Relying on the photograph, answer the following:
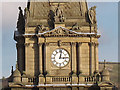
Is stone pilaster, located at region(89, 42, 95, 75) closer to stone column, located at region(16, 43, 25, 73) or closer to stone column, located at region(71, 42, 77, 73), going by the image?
stone column, located at region(71, 42, 77, 73)

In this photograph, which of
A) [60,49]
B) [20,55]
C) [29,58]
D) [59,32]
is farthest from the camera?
[20,55]

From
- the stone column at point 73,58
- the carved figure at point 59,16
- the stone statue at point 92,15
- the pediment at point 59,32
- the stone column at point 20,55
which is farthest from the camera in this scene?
the stone column at point 20,55

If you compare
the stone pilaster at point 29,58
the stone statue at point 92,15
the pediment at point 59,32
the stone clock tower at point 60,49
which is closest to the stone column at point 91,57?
the stone clock tower at point 60,49

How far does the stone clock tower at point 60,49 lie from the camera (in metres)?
63.1

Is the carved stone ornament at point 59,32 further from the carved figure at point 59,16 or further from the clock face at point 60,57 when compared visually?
the clock face at point 60,57

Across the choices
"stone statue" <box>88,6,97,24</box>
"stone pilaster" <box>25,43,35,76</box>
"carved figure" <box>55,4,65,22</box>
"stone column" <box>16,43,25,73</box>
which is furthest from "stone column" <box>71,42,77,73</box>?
"stone column" <box>16,43,25,73</box>

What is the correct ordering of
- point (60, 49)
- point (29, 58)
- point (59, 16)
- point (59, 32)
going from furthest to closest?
1. point (59, 16)
2. point (29, 58)
3. point (60, 49)
4. point (59, 32)

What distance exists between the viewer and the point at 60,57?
63688mm

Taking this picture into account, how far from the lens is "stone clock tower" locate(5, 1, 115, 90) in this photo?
6306 cm

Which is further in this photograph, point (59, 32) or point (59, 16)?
point (59, 16)

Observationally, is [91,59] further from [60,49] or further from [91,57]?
[60,49]

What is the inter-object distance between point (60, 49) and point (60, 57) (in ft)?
2.18

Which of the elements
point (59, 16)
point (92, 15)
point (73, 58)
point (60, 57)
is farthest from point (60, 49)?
point (92, 15)

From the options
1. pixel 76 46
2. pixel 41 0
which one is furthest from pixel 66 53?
pixel 41 0
